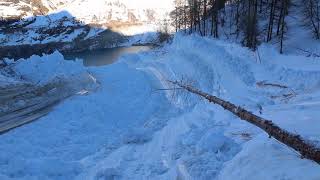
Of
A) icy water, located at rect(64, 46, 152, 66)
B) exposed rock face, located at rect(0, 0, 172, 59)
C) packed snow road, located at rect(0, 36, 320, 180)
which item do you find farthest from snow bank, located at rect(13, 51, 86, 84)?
exposed rock face, located at rect(0, 0, 172, 59)

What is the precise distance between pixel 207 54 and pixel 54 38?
122 metres

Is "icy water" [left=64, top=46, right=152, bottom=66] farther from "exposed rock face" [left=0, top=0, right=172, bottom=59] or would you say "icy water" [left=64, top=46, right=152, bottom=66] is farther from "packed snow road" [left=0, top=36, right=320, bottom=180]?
"packed snow road" [left=0, top=36, right=320, bottom=180]

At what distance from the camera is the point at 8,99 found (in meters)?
26.2

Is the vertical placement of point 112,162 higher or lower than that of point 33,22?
higher

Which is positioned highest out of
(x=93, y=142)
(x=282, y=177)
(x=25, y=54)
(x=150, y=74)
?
(x=282, y=177)

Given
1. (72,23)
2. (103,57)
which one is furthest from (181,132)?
(72,23)

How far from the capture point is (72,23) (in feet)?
523

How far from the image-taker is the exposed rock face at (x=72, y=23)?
5349 inches

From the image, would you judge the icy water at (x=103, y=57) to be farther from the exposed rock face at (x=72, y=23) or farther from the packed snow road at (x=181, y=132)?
the packed snow road at (x=181, y=132)

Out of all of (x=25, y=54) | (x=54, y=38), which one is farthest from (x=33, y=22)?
(x=25, y=54)

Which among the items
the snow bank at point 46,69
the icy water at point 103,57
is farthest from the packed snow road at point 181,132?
the icy water at point 103,57

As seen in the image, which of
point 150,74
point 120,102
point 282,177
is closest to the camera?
point 282,177

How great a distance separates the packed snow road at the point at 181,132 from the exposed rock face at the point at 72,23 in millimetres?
102116

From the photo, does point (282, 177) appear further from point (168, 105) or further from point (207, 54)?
point (207, 54)
